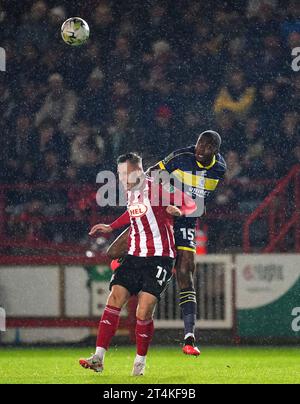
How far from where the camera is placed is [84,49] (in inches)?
556

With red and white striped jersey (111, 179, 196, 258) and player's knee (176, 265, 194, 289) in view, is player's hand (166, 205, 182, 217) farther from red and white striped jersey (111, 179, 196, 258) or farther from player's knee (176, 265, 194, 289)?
player's knee (176, 265, 194, 289)

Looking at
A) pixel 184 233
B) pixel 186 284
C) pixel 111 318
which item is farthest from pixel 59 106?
→ pixel 111 318

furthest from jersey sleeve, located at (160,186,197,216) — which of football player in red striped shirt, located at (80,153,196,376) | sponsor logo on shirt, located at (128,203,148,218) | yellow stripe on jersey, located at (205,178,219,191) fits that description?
yellow stripe on jersey, located at (205,178,219,191)

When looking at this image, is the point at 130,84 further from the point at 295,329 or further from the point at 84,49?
the point at 295,329

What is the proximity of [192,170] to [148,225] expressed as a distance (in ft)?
3.97

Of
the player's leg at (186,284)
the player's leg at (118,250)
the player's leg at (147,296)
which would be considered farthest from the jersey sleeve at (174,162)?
the player's leg at (147,296)

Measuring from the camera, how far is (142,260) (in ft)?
24.1

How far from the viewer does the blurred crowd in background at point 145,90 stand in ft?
42.2

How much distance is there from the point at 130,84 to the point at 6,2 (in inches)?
84.9

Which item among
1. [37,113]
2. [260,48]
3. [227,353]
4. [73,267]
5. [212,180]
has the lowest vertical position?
[227,353]

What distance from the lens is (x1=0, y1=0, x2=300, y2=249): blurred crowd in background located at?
12867 mm

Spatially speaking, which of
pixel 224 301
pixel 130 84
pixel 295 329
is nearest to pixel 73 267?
pixel 224 301

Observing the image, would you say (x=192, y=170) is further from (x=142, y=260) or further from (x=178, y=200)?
(x=142, y=260)

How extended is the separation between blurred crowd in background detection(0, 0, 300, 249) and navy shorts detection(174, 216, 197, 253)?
3678 mm
